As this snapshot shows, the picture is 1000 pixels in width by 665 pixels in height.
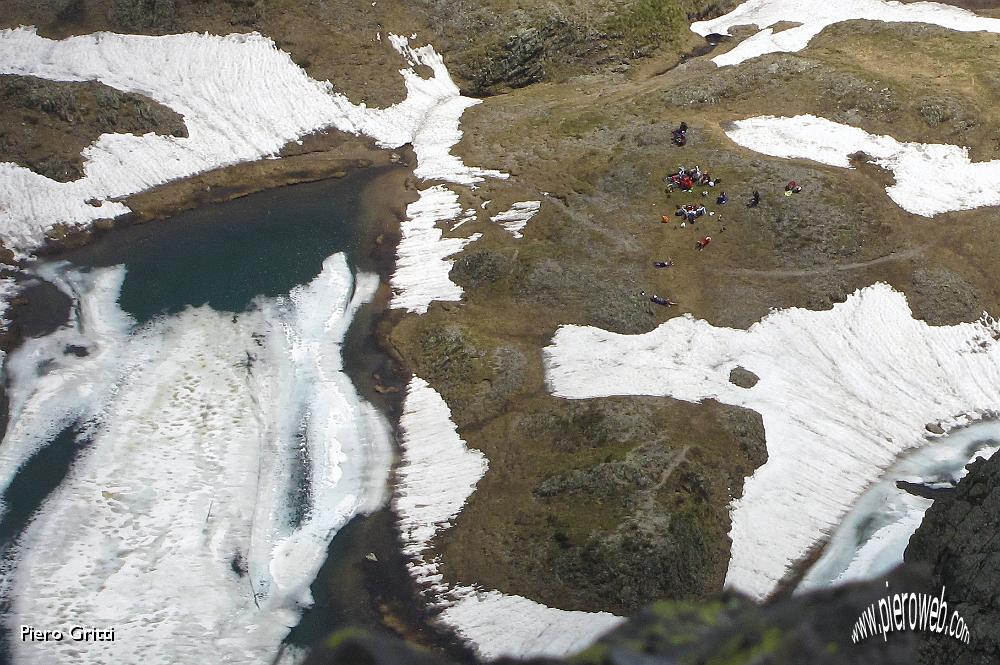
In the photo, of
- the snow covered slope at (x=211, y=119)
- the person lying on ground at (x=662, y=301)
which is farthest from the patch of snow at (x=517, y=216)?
the person lying on ground at (x=662, y=301)

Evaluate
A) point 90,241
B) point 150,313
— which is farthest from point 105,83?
point 150,313

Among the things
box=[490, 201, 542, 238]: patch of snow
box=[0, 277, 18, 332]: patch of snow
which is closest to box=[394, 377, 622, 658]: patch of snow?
box=[490, 201, 542, 238]: patch of snow

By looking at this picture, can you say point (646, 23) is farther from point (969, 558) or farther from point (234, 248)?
point (969, 558)

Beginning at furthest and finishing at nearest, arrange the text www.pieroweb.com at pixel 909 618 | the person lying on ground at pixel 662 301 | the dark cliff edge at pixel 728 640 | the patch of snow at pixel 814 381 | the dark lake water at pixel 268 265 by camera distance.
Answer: the person lying on ground at pixel 662 301
the patch of snow at pixel 814 381
the dark lake water at pixel 268 265
the text www.pieroweb.com at pixel 909 618
the dark cliff edge at pixel 728 640

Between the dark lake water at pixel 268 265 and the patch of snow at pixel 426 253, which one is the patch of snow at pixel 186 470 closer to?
the dark lake water at pixel 268 265

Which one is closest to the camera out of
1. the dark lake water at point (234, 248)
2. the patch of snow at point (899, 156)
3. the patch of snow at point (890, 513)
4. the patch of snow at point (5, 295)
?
the patch of snow at point (890, 513)

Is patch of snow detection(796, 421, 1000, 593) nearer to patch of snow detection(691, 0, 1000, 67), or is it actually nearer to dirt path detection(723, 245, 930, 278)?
dirt path detection(723, 245, 930, 278)

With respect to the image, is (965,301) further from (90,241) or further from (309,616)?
(90,241)
